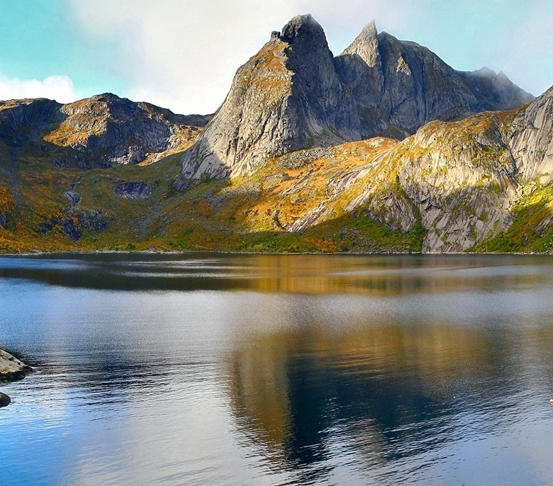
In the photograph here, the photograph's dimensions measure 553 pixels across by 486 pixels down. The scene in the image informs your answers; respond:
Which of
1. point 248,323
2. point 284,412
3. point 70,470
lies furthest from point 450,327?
point 70,470

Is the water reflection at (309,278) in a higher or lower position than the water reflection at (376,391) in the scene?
higher

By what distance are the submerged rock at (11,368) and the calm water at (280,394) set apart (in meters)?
1.10

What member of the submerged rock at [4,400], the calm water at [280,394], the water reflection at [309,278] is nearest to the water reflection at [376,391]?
the calm water at [280,394]

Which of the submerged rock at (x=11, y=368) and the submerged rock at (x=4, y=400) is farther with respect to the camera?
the submerged rock at (x=11, y=368)

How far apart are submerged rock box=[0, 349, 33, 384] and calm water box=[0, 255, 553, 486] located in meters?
1.10

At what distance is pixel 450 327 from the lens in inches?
2830

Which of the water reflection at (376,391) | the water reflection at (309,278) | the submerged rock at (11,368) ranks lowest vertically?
the water reflection at (376,391)

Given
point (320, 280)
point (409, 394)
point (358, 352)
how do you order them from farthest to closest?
1. point (320, 280)
2. point (358, 352)
3. point (409, 394)

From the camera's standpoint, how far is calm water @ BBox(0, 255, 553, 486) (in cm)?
3145

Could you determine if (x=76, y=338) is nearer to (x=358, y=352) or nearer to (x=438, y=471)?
(x=358, y=352)

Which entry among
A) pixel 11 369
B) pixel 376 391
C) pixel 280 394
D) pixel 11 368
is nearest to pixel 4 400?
pixel 11 369

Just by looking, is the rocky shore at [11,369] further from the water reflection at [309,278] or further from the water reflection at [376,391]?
the water reflection at [309,278]

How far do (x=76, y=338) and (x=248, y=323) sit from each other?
2181cm

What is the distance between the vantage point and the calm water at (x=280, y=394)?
103 feet
